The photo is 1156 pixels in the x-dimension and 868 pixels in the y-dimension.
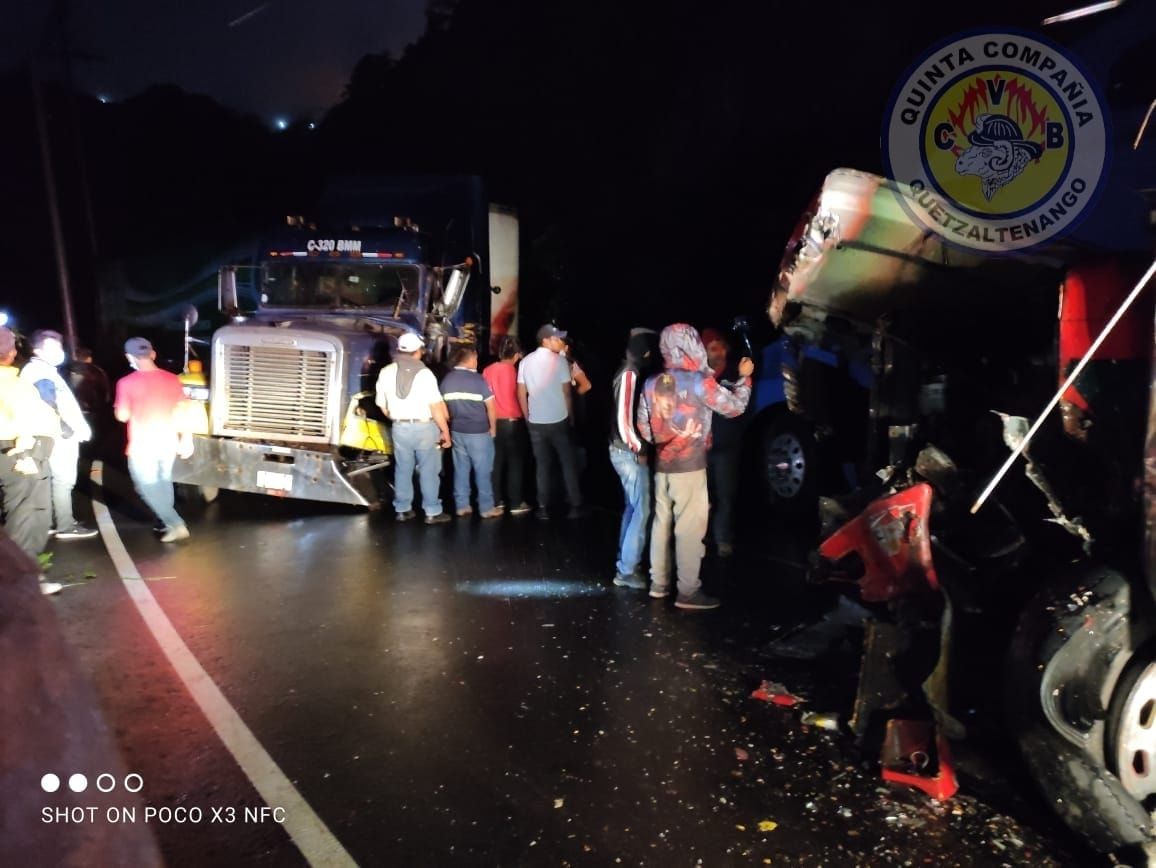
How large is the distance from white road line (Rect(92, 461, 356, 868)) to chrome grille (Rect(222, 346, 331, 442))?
7.67 ft

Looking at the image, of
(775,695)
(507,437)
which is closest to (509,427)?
(507,437)

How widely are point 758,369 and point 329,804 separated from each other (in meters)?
6.01

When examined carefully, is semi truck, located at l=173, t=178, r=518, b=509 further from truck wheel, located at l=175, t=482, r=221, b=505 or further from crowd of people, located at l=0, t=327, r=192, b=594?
crowd of people, located at l=0, t=327, r=192, b=594

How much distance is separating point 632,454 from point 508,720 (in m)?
2.41

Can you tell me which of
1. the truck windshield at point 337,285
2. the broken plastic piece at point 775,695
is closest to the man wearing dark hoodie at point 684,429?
the broken plastic piece at point 775,695

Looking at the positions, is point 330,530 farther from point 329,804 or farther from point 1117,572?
point 1117,572

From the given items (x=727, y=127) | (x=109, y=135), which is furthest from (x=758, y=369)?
(x=109, y=135)

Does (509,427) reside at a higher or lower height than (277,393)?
lower

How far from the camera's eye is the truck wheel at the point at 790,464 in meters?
7.82

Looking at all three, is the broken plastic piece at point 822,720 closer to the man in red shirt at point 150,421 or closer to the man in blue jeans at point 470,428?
the man in blue jeans at point 470,428

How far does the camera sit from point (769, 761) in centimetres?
377

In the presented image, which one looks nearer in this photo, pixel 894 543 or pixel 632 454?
pixel 894 543

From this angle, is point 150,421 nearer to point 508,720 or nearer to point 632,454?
point 632,454

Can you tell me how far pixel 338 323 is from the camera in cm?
924
